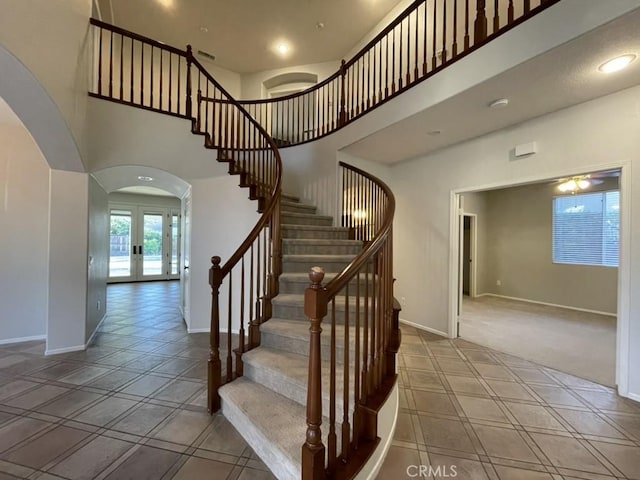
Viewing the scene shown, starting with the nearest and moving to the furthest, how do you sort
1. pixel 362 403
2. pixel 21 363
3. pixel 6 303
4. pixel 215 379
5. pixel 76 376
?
pixel 362 403
pixel 215 379
pixel 76 376
pixel 21 363
pixel 6 303

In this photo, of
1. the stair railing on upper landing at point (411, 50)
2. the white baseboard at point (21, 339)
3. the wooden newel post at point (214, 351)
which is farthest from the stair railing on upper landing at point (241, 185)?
the white baseboard at point (21, 339)

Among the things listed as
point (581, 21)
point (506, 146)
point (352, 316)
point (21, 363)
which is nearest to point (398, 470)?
point (352, 316)

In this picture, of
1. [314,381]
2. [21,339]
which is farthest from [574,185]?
[21,339]

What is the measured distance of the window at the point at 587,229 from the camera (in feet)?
16.8

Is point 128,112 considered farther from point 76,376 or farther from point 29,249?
Answer: point 76,376

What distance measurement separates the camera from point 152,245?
913 centimetres

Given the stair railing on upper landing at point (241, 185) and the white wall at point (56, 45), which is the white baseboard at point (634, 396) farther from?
the white wall at point (56, 45)

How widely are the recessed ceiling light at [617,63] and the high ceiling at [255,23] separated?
12.7ft

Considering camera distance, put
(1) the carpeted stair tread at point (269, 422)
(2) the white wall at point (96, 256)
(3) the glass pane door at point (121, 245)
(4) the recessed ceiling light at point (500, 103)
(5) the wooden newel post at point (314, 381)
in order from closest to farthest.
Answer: (5) the wooden newel post at point (314, 381) → (1) the carpeted stair tread at point (269, 422) → (4) the recessed ceiling light at point (500, 103) → (2) the white wall at point (96, 256) → (3) the glass pane door at point (121, 245)

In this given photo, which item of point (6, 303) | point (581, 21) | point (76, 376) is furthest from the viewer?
point (6, 303)

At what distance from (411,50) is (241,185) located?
3.78 meters

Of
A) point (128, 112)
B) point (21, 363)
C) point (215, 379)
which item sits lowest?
point (21, 363)

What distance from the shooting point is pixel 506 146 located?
3254 mm

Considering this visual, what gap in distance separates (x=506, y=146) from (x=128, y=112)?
473cm
